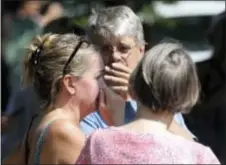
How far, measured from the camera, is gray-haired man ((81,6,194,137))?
399 cm

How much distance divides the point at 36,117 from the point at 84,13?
4150 mm

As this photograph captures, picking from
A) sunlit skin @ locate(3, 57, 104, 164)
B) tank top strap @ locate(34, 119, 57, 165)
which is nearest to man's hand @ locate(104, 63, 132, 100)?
sunlit skin @ locate(3, 57, 104, 164)

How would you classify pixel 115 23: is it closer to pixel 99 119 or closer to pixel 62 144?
pixel 99 119

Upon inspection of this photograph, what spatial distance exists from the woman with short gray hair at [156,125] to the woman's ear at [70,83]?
47cm

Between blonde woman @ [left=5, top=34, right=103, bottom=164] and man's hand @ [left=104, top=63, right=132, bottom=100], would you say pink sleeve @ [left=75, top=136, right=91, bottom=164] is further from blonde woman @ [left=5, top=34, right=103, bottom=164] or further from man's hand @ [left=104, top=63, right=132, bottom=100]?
man's hand @ [left=104, top=63, right=132, bottom=100]

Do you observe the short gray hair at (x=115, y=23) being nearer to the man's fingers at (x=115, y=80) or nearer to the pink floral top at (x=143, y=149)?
the man's fingers at (x=115, y=80)

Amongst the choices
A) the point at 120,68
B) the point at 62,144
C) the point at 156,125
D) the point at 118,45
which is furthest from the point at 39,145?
the point at 118,45

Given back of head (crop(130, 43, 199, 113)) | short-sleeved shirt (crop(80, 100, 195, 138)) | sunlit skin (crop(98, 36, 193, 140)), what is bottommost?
short-sleeved shirt (crop(80, 100, 195, 138))

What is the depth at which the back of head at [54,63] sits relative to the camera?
3.58m

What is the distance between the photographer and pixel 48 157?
340 centimetres

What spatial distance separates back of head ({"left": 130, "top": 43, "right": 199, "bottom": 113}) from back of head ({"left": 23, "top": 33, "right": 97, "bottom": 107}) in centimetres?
50

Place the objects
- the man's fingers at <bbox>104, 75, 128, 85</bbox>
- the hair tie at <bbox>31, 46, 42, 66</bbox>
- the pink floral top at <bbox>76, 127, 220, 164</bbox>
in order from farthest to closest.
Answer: the man's fingers at <bbox>104, 75, 128, 85</bbox>, the hair tie at <bbox>31, 46, 42, 66</bbox>, the pink floral top at <bbox>76, 127, 220, 164</bbox>

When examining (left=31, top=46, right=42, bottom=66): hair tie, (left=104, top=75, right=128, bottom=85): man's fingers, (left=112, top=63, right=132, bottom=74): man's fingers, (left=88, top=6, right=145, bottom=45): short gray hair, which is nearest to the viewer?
(left=31, top=46, right=42, bottom=66): hair tie

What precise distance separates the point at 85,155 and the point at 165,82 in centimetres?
38
